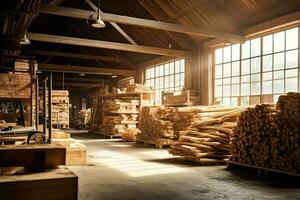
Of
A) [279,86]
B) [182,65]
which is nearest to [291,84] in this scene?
[279,86]

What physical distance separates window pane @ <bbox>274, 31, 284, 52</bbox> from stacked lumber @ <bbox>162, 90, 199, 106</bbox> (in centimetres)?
480

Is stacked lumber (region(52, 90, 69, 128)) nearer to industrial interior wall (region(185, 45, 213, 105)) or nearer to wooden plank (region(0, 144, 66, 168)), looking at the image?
industrial interior wall (region(185, 45, 213, 105))

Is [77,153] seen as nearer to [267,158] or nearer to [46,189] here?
[267,158]

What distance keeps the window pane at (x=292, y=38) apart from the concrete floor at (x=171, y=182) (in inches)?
207

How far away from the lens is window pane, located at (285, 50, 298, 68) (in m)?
11.4

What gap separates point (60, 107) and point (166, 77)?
6.58 metres

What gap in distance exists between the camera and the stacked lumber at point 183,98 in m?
15.7

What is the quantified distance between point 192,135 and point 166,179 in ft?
10.2

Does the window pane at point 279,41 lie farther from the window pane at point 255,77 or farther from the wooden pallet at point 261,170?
the wooden pallet at point 261,170

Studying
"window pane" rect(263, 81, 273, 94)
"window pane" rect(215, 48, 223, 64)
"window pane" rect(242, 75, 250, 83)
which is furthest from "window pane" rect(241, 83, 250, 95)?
"window pane" rect(215, 48, 223, 64)

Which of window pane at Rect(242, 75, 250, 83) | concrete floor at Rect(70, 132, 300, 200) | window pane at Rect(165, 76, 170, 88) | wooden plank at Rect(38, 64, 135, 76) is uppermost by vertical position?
wooden plank at Rect(38, 64, 135, 76)

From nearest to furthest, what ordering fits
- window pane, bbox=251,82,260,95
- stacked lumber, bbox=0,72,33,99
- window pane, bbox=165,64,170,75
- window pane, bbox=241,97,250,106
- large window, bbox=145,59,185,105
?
stacked lumber, bbox=0,72,33,99
window pane, bbox=251,82,260,95
window pane, bbox=241,97,250,106
large window, bbox=145,59,185,105
window pane, bbox=165,64,170,75

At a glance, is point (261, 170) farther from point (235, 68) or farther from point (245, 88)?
point (235, 68)

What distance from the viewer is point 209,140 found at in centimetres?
981
